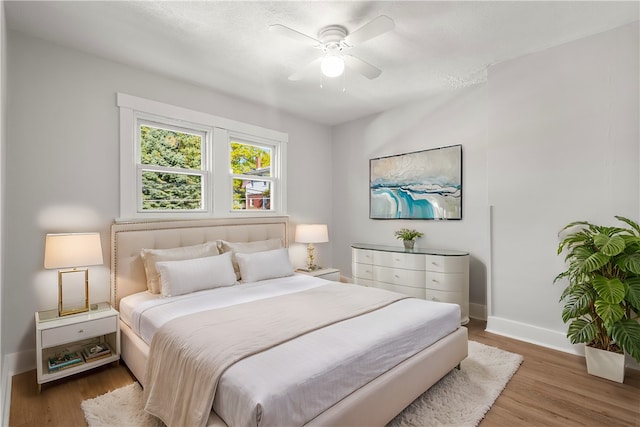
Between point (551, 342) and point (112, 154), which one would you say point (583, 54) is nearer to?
point (551, 342)

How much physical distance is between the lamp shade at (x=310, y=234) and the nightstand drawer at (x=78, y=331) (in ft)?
7.58

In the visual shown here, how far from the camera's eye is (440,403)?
2082mm

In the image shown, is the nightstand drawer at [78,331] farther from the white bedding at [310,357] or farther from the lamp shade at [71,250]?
the lamp shade at [71,250]

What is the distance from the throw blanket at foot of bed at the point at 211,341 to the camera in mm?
1570

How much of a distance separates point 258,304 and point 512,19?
2964mm

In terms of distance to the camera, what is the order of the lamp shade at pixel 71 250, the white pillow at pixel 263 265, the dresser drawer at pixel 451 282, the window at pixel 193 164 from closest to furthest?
1. the lamp shade at pixel 71 250
2. the window at pixel 193 164
3. the white pillow at pixel 263 265
4. the dresser drawer at pixel 451 282

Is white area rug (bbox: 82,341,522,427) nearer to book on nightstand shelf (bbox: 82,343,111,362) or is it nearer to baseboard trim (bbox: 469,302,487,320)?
book on nightstand shelf (bbox: 82,343,111,362)

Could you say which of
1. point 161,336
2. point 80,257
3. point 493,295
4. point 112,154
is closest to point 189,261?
point 80,257

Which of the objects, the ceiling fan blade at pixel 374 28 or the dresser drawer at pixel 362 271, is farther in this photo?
the dresser drawer at pixel 362 271

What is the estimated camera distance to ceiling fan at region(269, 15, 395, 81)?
210cm

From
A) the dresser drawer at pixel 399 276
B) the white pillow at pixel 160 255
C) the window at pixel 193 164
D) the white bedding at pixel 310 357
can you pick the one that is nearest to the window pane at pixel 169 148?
the window at pixel 193 164

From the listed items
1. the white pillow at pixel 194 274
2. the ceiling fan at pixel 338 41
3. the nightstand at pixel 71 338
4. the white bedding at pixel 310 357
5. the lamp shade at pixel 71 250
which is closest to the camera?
the white bedding at pixel 310 357

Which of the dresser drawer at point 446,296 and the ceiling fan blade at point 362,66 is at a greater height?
the ceiling fan blade at point 362,66

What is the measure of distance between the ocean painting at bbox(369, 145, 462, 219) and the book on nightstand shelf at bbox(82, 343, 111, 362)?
3.51 meters
